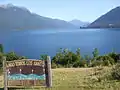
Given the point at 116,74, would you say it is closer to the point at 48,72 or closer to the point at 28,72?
the point at 48,72

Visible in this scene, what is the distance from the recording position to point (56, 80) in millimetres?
11281

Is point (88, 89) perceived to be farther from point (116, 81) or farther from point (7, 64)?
point (7, 64)

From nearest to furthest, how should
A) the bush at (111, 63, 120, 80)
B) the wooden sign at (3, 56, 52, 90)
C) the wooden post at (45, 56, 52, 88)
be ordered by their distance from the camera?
the wooden post at (45, 56, 52, 88) < the wooden sign at (3, 56, 52, 90) < the bush at (111, 63, 120, 80)

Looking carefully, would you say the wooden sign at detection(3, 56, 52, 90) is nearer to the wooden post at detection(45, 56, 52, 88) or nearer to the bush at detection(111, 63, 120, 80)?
the wooden post at detection(45, 56, 52, 88)

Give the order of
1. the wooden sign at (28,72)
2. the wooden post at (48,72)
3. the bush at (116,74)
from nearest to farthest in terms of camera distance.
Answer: the wooden post at (48,72), the wooden sign at (28,72), the bush at (116,74)

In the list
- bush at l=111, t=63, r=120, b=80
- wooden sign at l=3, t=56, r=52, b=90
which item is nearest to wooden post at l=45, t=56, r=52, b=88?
wooden sign at l=3, t=56, r=52, b=90

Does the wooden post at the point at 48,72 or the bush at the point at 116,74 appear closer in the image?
the wooden post at the point at 48,72

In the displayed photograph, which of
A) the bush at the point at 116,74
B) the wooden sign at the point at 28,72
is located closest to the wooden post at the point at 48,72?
the wooden sign at the point at 28,72

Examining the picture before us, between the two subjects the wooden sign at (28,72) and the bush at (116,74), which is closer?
the wooden sign at (28,72)

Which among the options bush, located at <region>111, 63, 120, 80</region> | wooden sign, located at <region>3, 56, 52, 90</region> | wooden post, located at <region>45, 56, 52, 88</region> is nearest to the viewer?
wooden post, located at <region>45, 56, 52, 88</region>

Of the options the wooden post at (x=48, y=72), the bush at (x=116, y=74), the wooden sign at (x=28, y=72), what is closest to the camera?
the wooden post at (x=48, y=72)

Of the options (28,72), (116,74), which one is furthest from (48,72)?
(116,74)

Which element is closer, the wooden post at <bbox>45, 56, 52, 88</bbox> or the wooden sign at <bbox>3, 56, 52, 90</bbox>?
the wooden post at <bbox>45, 56, 52, 88</bbox>

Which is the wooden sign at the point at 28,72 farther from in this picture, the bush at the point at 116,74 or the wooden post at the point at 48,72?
the bush at the point at 116,74
